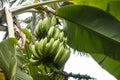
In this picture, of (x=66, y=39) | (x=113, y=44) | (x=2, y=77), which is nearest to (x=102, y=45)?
(x=113, y=44)

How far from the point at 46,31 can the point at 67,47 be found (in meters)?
0.12

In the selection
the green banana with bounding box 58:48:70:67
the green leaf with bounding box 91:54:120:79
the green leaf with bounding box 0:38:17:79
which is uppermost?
the green leaf with bounding box 0:38:17:79

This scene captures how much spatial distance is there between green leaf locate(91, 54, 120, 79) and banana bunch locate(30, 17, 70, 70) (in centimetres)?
27

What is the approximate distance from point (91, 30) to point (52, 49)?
170 mm

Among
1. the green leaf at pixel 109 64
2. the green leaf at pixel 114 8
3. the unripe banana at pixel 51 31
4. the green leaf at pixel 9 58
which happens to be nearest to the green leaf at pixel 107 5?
the green leaf at pixel 114 8

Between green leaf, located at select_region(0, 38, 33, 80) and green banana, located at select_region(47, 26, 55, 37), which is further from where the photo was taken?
green banana, located at select_region(47, 26, 55, 37)

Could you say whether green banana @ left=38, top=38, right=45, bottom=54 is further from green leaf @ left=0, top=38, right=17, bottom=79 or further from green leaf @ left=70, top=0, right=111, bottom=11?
green leaf @ left=0, top=38, right=17, bottom=79

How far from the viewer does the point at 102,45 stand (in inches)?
54.9

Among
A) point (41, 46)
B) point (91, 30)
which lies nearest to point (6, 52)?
point (41, 46)

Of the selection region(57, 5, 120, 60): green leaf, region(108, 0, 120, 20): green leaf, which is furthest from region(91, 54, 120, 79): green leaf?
region(108, 0, 120, 20): green leaf

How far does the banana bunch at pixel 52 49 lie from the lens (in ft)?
4.41

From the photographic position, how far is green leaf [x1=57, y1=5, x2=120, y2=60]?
132cm

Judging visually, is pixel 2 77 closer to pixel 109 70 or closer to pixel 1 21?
pixel 1 21

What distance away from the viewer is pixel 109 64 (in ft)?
5.34
